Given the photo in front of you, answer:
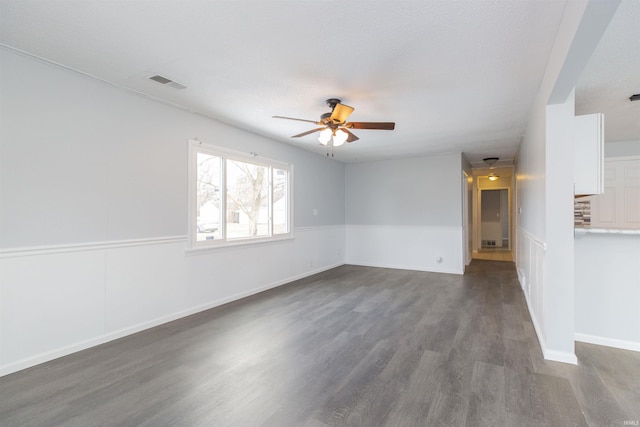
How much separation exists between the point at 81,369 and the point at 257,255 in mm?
2636

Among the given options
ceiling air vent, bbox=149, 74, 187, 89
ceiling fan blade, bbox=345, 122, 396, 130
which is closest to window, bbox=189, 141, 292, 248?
ceiling air vent, bbox=149, 74, 187, 89

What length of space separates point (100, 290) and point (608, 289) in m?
4.78

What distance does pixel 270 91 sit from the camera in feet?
10.4

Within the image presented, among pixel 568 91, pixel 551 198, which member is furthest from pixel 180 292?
pixel 568 91

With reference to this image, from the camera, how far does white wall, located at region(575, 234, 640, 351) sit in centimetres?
274

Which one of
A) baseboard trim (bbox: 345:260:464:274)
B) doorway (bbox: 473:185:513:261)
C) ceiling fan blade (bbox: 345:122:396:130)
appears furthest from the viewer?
doorway (bbox: 473:185:513:261)

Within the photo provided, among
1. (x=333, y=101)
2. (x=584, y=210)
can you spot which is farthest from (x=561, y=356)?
(x=584, y=210)

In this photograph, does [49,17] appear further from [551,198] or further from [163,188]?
Answer: [551,198]

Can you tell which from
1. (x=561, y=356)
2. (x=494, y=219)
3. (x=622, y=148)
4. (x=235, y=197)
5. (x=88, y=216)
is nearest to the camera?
(x=561, y=356)

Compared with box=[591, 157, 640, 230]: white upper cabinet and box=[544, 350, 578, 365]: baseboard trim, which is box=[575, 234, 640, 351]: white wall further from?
box=[591, 157, 640, 230]: white upper cabinet

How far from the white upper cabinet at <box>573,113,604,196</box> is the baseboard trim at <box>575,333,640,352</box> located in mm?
1400

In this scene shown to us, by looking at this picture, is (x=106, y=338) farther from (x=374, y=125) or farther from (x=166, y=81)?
(x=374, y=125)

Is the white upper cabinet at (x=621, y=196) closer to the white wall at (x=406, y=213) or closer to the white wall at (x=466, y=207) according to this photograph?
the white wall at (x=466, y=207)

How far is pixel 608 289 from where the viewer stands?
2.82 m
